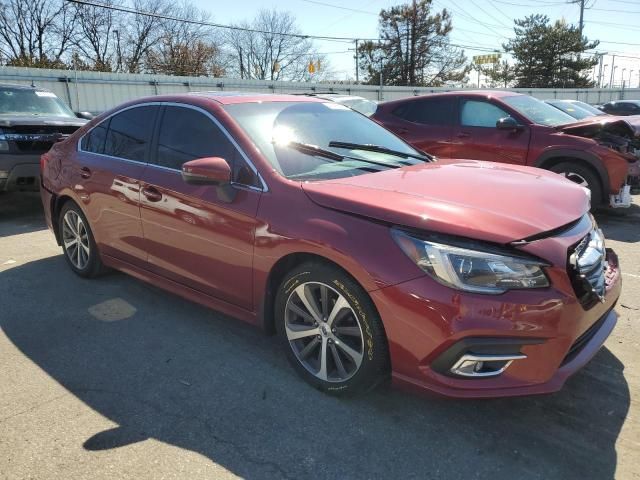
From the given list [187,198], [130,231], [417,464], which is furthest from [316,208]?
[130,231]

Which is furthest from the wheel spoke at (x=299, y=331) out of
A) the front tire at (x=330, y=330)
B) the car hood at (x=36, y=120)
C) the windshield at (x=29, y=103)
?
the windshield at (x=29, y=103)

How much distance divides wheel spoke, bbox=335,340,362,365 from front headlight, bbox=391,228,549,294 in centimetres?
63

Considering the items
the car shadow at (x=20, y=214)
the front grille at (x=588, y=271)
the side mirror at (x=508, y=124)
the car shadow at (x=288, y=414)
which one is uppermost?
the side mirror at (x=508, y=124)

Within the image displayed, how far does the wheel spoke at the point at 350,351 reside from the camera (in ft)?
8.86

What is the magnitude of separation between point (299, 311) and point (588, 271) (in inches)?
58.3

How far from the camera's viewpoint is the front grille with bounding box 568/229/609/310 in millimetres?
2414

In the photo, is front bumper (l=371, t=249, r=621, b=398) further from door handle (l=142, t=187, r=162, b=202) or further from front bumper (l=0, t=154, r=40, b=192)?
front bumper (l=0, t=154, r=40, b=192)

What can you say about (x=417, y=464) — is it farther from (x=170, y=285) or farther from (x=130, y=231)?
(x=130, y=231)

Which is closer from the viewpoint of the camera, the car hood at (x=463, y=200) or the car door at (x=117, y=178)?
the car hood at (x=463, y=200)

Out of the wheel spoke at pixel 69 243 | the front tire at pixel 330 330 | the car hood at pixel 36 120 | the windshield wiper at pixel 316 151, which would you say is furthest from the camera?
the car hood at pixel 36 120

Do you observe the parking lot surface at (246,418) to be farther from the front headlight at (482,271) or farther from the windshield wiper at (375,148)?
the windshield wiper at (375,148)

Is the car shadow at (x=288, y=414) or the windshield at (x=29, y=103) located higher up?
the windshield at (x=29, y=103)

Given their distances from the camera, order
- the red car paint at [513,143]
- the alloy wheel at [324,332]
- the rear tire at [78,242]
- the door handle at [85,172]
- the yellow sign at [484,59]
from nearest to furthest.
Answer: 1. the alloy wheel at [324,332]
2. the door handle at [85,172]
3. the rear tire at [78,242]
4. the red car paint at [513,143]
5. the yellow sign at [484,59]

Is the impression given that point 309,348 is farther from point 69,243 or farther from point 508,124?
point 508,124
